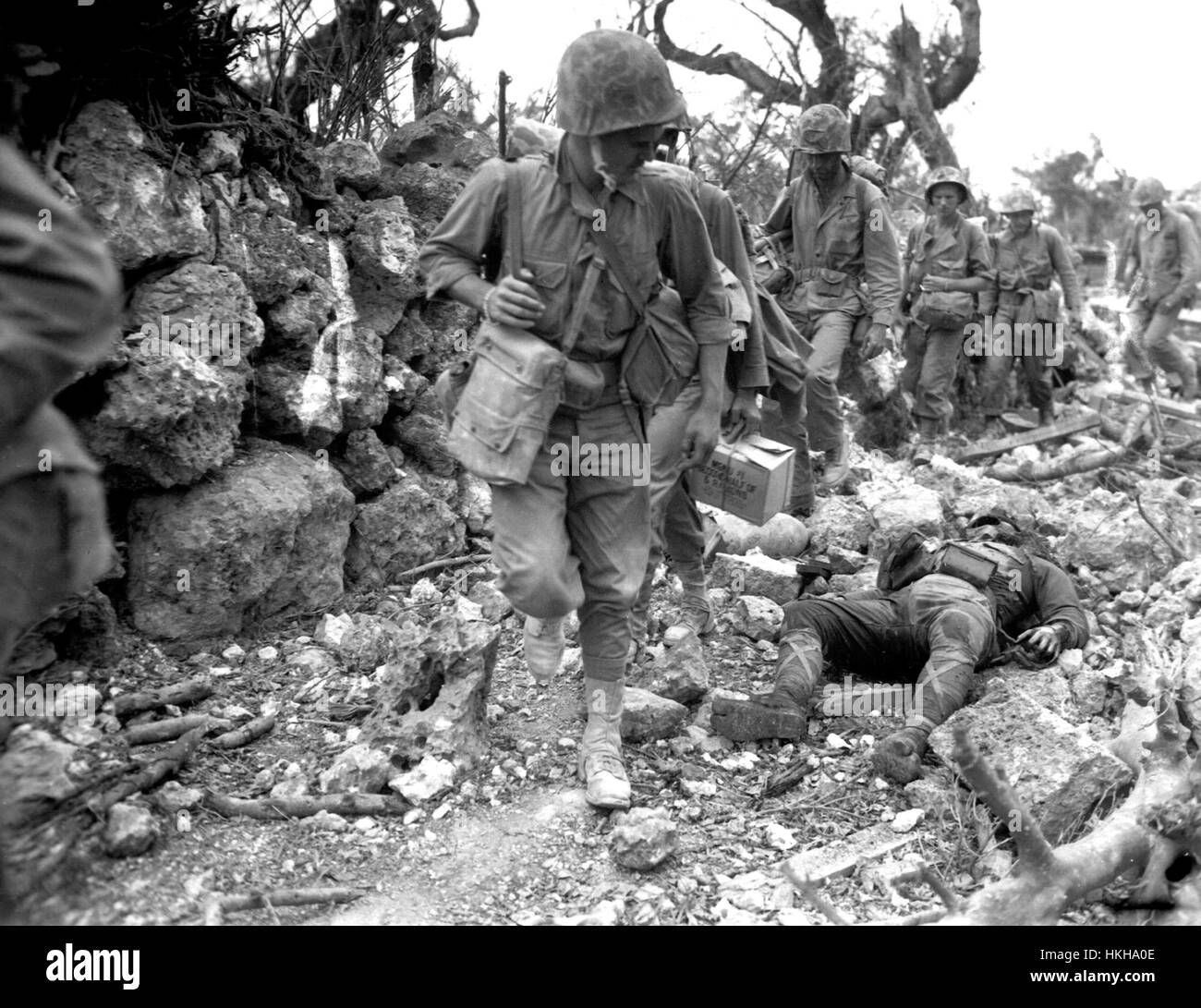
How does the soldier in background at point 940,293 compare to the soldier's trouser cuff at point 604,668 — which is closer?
the soldier's trouser cuff at point 604,668

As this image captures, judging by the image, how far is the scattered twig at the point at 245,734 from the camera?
13.2 ft

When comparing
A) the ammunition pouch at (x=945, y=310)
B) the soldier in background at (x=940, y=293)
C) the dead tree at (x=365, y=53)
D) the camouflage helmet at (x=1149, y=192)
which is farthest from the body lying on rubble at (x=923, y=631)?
the camouflage helmet at (x=1149, y=192)

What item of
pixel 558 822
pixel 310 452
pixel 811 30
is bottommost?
pixel 558 822

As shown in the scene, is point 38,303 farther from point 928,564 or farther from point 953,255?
point 953,255

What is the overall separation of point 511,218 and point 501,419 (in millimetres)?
604

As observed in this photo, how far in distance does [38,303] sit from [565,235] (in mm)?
1744

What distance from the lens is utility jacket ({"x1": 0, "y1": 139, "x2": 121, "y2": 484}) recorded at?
6.82ft

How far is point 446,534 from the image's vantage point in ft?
19.6

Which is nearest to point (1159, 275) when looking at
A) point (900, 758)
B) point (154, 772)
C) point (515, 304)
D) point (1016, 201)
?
point (1016, 201)

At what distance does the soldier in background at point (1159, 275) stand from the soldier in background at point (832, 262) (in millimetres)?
5066

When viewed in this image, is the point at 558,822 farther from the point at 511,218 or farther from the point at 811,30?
the point at 811,30

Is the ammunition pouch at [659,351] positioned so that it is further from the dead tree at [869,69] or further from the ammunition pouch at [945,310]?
the dead tree at [869,69]

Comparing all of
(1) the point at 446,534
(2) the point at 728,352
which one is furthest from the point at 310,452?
(2) the point at 728,352

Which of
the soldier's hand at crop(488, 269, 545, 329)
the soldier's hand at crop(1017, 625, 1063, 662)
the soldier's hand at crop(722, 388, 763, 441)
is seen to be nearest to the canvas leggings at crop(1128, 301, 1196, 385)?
the soldier's hand at crop(1017, 625, 1063, 662)
